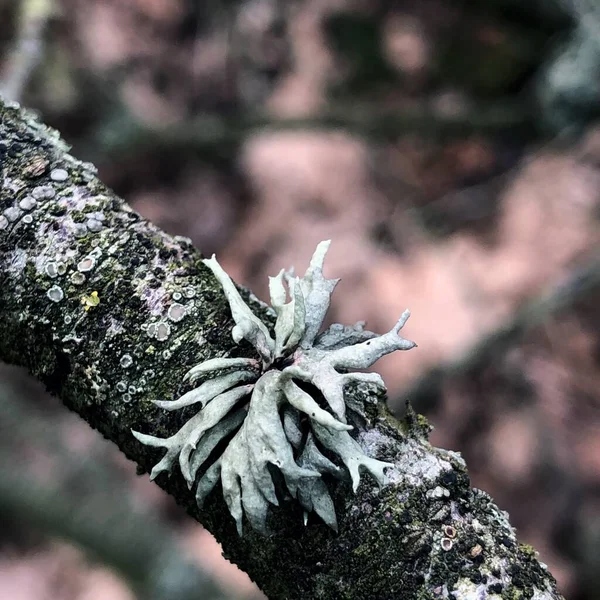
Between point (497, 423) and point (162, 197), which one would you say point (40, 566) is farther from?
point (497, 423)

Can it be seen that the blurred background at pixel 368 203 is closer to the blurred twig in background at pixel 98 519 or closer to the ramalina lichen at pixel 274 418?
the blurred twig in background at pixel 98 519

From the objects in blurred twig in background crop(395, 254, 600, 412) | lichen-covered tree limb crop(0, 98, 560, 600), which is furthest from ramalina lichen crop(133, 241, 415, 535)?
blurred twig in background crop(395, 254, 600, 412)

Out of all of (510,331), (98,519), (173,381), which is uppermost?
(173,381)

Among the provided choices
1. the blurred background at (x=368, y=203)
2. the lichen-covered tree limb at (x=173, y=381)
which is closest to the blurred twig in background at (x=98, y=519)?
the blurred background at (x=368, y=203)

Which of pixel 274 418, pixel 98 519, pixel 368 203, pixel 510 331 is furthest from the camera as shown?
pixel 368 203

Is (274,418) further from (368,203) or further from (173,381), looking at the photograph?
(368,203)

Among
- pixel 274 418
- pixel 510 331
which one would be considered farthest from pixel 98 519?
pixel 274 418

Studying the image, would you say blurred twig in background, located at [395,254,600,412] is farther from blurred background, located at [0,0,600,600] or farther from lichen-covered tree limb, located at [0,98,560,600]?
lichen-covered tree limb, located at [0,98,560,600]
